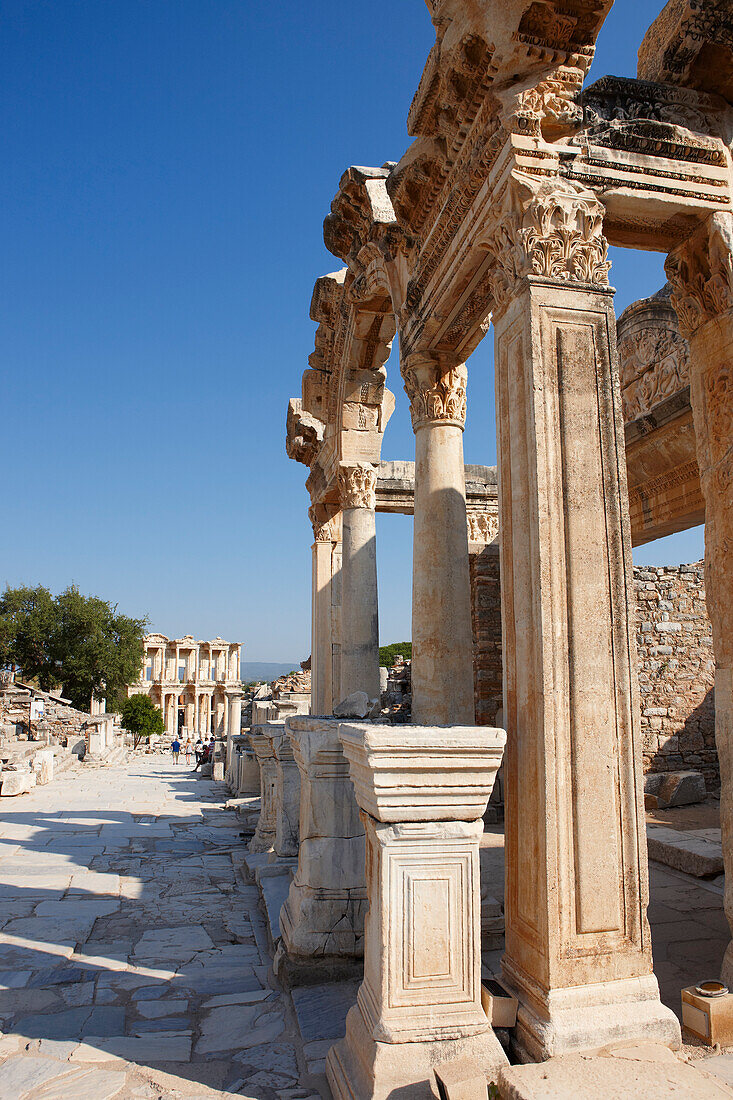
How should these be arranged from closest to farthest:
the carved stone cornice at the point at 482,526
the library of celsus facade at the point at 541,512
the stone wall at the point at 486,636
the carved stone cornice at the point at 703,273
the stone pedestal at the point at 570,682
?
the library of celsus facade at the point at 541,512, the stone pedestal at the point at 570,682, the carved stone cornice at the point at 703,273, the stone wall at the point at 486,636, the carved stone cornice at the point at 482,526

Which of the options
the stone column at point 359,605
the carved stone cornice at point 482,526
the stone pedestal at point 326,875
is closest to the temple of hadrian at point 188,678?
the carved stone cornice at point 482,526

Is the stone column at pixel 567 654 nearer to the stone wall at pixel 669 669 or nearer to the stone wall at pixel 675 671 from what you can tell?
the stone wall at pixel 669 669

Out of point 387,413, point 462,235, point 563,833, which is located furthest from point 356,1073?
point 387,413

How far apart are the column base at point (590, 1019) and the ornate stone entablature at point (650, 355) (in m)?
5.94

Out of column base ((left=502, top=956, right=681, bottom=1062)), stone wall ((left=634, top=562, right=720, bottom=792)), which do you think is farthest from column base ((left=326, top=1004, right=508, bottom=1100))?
stone wall ((left=634, top=562, right=720, bottom=792))

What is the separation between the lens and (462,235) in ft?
14.6

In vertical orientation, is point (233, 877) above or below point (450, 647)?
below

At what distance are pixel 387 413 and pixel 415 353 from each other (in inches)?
162

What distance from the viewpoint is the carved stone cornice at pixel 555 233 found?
11.8 feet

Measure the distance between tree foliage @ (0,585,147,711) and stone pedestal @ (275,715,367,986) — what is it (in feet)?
145

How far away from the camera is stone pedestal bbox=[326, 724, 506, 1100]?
2.73 meters

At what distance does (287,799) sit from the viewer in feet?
20.8

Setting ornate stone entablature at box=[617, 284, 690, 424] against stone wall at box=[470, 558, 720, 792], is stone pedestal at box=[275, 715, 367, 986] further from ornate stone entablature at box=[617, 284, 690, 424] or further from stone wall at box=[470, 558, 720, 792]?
stone wall at box=[470, 558, 720, 792]

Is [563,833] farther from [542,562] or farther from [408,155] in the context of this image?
[408,155]
